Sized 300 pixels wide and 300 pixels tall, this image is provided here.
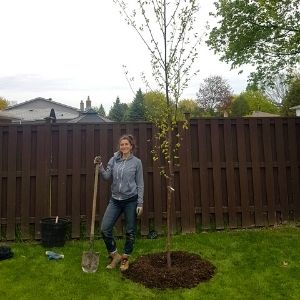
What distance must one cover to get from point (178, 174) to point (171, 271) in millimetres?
2454

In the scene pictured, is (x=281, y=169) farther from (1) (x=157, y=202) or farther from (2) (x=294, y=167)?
(1) (x=157, y=202)

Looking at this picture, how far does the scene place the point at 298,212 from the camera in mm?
7539

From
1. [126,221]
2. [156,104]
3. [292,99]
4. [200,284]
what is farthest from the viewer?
[292,99]

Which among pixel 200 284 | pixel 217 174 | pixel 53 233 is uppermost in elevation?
pixel 217 174

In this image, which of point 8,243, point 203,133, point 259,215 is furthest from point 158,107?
point 8,243

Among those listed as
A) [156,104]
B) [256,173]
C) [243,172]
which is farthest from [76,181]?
[256,173]

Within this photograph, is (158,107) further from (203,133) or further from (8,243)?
(8,243)

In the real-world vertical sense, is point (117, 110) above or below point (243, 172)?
above

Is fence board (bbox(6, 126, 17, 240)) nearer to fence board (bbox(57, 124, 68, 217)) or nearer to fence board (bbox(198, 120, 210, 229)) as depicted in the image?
fence board (bbox(57, 124, 68, 217))

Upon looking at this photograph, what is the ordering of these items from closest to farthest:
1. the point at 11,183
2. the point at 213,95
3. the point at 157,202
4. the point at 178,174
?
the point at 11,183
the point at 157,202
the point at 178,174
the point at 213,95

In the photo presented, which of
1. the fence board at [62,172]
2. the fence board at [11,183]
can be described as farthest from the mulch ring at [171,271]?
the fence board at [11,183]

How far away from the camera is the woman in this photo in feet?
18.2

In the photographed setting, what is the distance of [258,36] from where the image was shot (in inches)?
492

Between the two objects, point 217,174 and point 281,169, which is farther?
point 281,169
